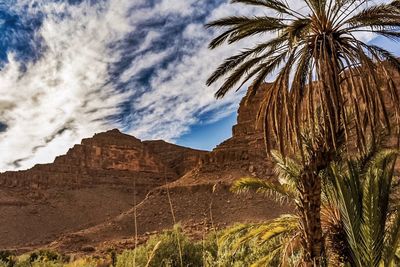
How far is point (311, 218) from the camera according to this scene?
32.9 ft

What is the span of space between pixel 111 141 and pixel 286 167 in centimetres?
10309

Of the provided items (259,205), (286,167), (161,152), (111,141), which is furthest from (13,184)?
(286,167)

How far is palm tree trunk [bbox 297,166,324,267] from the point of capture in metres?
9.89

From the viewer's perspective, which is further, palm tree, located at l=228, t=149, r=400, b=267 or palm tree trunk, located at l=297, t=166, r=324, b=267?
palm tree trunk, located at l=297, t=166, r=324, b=267

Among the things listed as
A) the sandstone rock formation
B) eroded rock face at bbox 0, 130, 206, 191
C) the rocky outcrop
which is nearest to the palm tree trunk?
the sandstone rock formation

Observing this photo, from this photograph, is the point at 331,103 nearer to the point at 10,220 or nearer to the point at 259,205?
the point at 259,205

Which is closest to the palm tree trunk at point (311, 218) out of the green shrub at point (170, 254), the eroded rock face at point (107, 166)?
the green shrub at point (170, 254)

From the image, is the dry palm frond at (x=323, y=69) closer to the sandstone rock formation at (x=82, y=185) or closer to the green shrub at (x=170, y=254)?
the green shrub at (x=170, y=254)

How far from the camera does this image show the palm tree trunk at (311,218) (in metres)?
9.89

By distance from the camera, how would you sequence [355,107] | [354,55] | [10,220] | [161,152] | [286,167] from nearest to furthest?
[355,107] < [354,55] < [286,167] < [10,220] < [161,152]

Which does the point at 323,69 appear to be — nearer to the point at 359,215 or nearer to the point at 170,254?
the point at 359,215

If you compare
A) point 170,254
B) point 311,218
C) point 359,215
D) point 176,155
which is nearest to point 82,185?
point 176,155

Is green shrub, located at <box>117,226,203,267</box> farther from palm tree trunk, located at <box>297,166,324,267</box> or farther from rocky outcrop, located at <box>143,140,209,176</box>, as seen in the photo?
rocky outcrop, located at <box>143,140,209,176</box>

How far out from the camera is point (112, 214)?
86.9 metres
